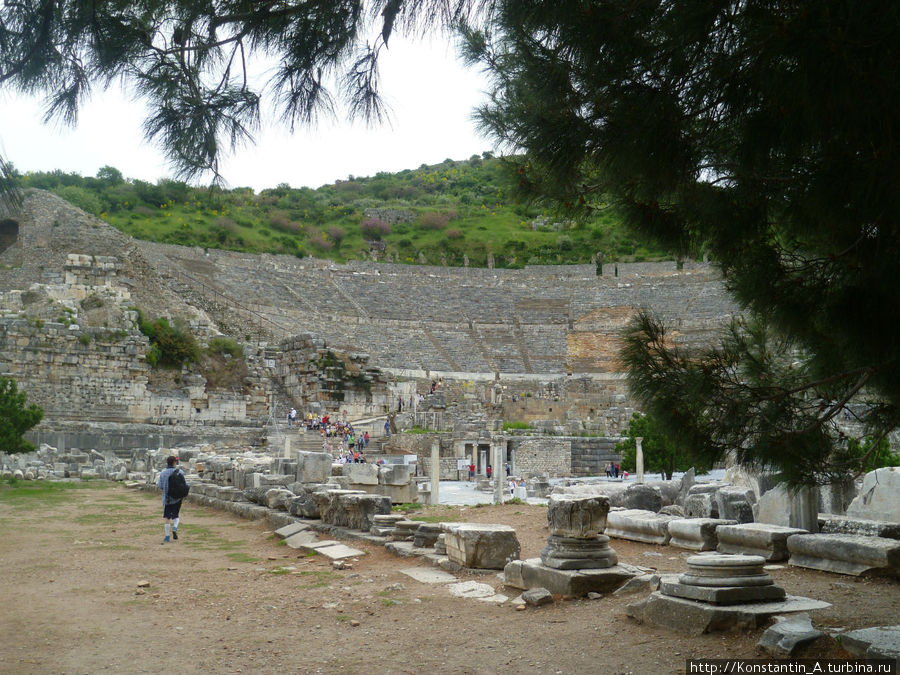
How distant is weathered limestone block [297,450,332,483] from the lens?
1291 cm

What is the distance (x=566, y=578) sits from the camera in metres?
5.86

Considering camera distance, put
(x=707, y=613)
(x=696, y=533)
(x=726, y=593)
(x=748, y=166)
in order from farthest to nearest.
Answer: (x=696, y=533) < (x=726, y=593) < (x=707, y=613) < (x=748, y=166)

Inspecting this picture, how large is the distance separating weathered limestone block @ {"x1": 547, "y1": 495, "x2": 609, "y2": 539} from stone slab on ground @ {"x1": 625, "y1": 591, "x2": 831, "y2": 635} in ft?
3.77

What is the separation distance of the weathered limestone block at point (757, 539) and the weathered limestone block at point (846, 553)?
13 centimetres

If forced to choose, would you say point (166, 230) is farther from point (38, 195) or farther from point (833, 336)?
point (833, 336)

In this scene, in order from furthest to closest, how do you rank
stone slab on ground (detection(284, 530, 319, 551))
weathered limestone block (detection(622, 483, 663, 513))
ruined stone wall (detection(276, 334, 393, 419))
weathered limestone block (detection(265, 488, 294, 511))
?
ruined stone wall (detection(276, 334, 393, 419))
weathered limestone block (detection(265, 488, 294, 511))
weathered limestone block (detection(622, 483, 663, 513))
stone slab on ground (detection(284, 530, 319, 551))

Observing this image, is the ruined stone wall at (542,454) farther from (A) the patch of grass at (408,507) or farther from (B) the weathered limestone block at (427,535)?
(B) the weathered limestone block at (427,535)

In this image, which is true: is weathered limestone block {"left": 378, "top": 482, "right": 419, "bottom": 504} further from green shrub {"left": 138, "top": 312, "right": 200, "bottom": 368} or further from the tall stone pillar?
Answer: green shrub {"left": 138, "top": 312, "right": 200, "bottom": 368}

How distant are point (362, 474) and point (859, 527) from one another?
307 inches

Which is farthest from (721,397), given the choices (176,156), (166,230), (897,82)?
(166,230)

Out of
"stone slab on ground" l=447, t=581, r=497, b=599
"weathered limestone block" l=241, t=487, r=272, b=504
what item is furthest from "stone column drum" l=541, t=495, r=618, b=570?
"weathered limestone block" l=241, t=487, r=272, b=504

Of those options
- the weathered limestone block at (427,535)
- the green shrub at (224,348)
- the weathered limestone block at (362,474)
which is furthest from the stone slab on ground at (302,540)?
the green shrub at (224,348)

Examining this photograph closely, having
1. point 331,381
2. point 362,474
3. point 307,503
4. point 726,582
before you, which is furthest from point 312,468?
point 331,381

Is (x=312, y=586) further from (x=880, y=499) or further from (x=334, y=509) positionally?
(x=880, y=499)
